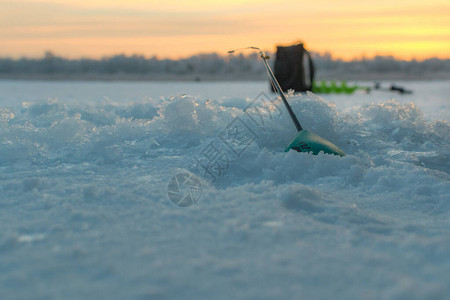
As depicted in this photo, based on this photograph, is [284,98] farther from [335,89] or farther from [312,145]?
[335,89]

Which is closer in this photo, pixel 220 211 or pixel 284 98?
pixel 220 211

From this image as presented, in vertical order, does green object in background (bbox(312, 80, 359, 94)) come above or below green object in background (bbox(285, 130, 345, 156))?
above

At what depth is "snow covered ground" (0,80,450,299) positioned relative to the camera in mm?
2062

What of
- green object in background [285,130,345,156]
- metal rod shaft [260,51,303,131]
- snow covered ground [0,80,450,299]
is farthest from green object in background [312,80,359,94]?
green object in background [285,130,345,156]

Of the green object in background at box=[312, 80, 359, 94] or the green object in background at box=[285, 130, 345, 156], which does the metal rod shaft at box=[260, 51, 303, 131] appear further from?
the green object in background at box=[312, 80, 359, 94]

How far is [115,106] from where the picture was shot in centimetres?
727

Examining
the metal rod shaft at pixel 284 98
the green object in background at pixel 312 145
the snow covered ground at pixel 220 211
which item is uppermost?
the metal rod shaft at pixel 284 98

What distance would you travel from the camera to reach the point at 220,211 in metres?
2.91

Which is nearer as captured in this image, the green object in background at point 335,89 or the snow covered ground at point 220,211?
the snow covered ground at point 220,211

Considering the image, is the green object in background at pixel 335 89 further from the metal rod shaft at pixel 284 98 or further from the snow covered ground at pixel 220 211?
the metal rod shaft at pixel 284 98

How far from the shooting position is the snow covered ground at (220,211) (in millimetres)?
2062

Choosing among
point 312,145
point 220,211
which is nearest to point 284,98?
point 312,145

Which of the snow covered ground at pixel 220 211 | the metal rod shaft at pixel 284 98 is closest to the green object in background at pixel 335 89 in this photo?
the snow covered ground at pixel 220 211

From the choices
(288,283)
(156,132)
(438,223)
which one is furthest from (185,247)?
(156,132)
